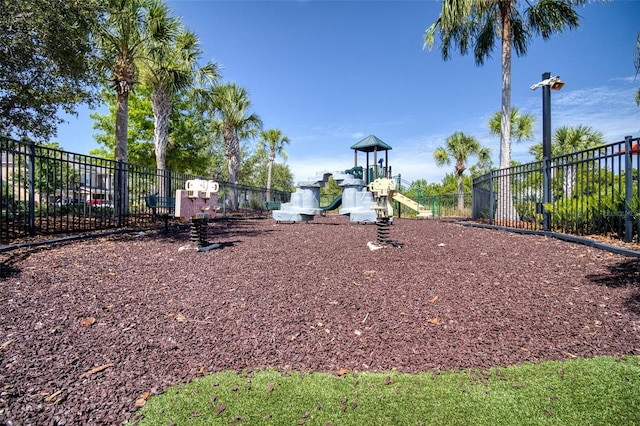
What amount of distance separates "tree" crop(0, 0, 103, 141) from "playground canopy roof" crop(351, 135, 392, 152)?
12383 mm

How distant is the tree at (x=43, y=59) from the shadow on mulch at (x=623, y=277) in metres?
11.3

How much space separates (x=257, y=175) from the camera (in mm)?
45000

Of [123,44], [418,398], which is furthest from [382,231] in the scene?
[123,44]

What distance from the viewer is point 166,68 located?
12953mm

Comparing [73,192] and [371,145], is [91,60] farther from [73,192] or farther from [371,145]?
[371,145]

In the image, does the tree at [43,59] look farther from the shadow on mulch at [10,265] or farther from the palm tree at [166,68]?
the shadow on mulch at [10,265]

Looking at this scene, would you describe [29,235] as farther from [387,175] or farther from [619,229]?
[387,175]

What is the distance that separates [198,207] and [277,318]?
141 inches

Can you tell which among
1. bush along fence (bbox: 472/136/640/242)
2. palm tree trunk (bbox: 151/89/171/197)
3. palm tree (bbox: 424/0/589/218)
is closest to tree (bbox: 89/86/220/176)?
palm tree trunk (bbox: 151/89/171/197)

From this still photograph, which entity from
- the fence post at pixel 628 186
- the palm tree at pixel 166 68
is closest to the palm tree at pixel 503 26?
the fence post at pixel 628 186

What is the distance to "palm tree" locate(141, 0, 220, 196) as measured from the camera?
1140 cm

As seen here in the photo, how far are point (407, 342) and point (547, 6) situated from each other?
53.1ft

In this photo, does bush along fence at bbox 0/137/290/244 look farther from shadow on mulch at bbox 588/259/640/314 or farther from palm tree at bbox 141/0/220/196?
shadow on mulch at bbox 588/259/640/314

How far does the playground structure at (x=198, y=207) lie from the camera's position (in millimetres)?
5609
